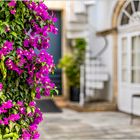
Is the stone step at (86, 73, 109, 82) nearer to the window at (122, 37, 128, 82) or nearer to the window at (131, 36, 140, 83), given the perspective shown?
the window at (122, 37, 128, 82)

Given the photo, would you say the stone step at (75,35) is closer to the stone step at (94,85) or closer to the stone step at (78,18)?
the stone step at (78,18)

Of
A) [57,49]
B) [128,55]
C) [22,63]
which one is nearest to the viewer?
[22,63]

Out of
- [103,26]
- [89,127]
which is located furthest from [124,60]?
[89,127]

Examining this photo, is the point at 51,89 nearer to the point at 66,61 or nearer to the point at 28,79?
the point at 28,79

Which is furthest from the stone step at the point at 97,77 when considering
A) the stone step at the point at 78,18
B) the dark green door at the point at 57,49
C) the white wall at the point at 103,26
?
the stone step at the point at 78,18

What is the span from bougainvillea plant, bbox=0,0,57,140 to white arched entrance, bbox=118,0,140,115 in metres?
4.73

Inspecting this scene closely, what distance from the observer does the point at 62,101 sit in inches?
383

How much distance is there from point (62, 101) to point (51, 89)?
7.05m

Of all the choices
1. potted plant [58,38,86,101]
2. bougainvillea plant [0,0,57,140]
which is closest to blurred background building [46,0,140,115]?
potted plant [58,38,86,101]

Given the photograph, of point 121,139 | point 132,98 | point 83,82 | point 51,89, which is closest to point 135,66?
point 132,98

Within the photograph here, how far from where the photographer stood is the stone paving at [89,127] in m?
5.47

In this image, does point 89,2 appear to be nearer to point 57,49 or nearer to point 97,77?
point 57,49

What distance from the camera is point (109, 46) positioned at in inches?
345

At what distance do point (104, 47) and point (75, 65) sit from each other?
94 centimetres
